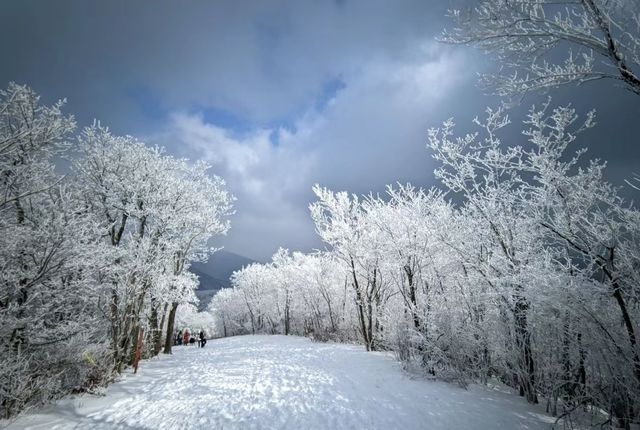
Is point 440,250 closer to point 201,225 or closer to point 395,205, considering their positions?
point 395,205

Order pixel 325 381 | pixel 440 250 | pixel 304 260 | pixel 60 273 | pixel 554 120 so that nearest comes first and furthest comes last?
pixel 554 120, pixel 60 273, pixel 325 381, pixel 440 250, pixel 304 260

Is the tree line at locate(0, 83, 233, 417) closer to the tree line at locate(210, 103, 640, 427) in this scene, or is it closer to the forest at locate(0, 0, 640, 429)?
the forest at locate(0, 0, 640, 429)

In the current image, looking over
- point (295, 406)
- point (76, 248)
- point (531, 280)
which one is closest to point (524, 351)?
point (531, 280)

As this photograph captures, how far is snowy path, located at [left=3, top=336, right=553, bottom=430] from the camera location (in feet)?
19.8

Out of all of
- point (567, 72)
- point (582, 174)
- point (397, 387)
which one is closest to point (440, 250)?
point (397, 387)

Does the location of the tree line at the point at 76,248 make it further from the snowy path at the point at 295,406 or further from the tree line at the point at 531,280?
the tree line at the point at 531,280

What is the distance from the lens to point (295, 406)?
22.9 ft

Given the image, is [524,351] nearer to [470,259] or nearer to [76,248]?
[470,259]

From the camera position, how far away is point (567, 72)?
167 inches

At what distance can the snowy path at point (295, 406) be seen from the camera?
602 cm

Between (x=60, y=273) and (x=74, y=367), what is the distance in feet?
8.75

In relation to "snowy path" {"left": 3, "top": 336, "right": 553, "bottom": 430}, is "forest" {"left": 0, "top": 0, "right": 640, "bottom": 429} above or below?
above

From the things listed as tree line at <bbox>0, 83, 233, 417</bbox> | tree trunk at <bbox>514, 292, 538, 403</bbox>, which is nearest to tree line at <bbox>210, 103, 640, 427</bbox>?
tree trunk at <bbox>514, 292, 538, 403</bbox>

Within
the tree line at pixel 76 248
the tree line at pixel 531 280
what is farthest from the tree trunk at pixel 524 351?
the tree line at pixel 76 248
